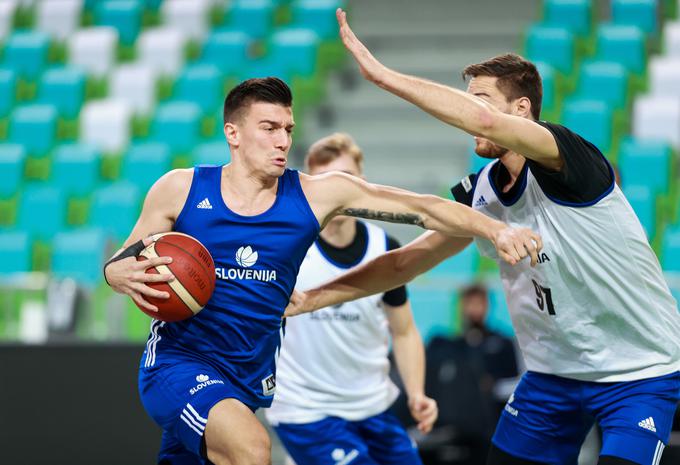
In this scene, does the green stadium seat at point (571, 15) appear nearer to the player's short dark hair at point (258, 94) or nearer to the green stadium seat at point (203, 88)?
the green stadium seat at point (203, 88)

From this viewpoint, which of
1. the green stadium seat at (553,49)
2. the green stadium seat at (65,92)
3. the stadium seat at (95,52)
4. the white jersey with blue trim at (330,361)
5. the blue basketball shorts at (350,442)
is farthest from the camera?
the stadium seat at (95,52)

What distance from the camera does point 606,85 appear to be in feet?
38.8

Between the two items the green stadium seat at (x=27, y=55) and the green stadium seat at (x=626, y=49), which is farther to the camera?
the green stadium seat at (x=27, y=55)

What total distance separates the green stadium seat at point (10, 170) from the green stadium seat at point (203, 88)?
219 centimetres

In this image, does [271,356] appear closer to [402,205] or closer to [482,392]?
[402,205]

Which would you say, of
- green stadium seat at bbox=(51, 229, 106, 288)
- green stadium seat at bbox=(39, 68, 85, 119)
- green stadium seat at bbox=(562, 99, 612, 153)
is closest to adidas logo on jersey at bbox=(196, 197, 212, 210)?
green stadium seat at bbox=(51, 229, 106, 288)

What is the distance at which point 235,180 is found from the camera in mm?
4727

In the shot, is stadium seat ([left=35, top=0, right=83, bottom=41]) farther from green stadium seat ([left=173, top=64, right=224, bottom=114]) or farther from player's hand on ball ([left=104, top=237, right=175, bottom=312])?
player's hand on ball ([left=104, top=237, right=175, bottom=312])

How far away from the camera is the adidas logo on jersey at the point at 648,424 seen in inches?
169

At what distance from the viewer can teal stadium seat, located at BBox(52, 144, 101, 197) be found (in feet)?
42.5

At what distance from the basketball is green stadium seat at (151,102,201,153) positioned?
8690mm

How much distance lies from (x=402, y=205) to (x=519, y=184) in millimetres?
543

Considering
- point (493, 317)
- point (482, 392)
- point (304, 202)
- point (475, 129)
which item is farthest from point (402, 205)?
point (493, 317)

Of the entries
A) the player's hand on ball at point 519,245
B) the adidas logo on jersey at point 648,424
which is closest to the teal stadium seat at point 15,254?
the player's hand on ball at point 519,245
